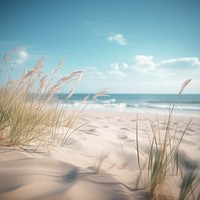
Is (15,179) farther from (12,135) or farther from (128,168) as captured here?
(128,168)

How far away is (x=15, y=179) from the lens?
1190 millimetres

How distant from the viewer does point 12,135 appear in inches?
72.6

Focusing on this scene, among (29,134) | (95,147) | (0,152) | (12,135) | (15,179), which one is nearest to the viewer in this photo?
(15,179)

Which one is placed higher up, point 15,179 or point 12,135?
point 12,135

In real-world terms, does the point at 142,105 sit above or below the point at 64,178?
below

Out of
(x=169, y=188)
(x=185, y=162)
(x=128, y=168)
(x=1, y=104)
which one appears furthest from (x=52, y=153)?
(x=185, y=162)

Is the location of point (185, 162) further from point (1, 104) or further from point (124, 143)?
point (1, 104)

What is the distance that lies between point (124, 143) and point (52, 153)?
52.3 inches

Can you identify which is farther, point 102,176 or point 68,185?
point 102,176

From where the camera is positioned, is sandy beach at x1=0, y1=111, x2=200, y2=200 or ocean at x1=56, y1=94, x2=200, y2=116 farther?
ocean at x1=56, y1=94, x2=200, y2=116

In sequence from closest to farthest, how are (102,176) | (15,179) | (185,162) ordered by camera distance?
(15,179) < (102,176) < (185,162)

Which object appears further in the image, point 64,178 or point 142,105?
point 142,105

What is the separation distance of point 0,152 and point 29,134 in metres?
0.46

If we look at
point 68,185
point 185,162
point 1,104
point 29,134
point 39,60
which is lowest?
point 185,162
